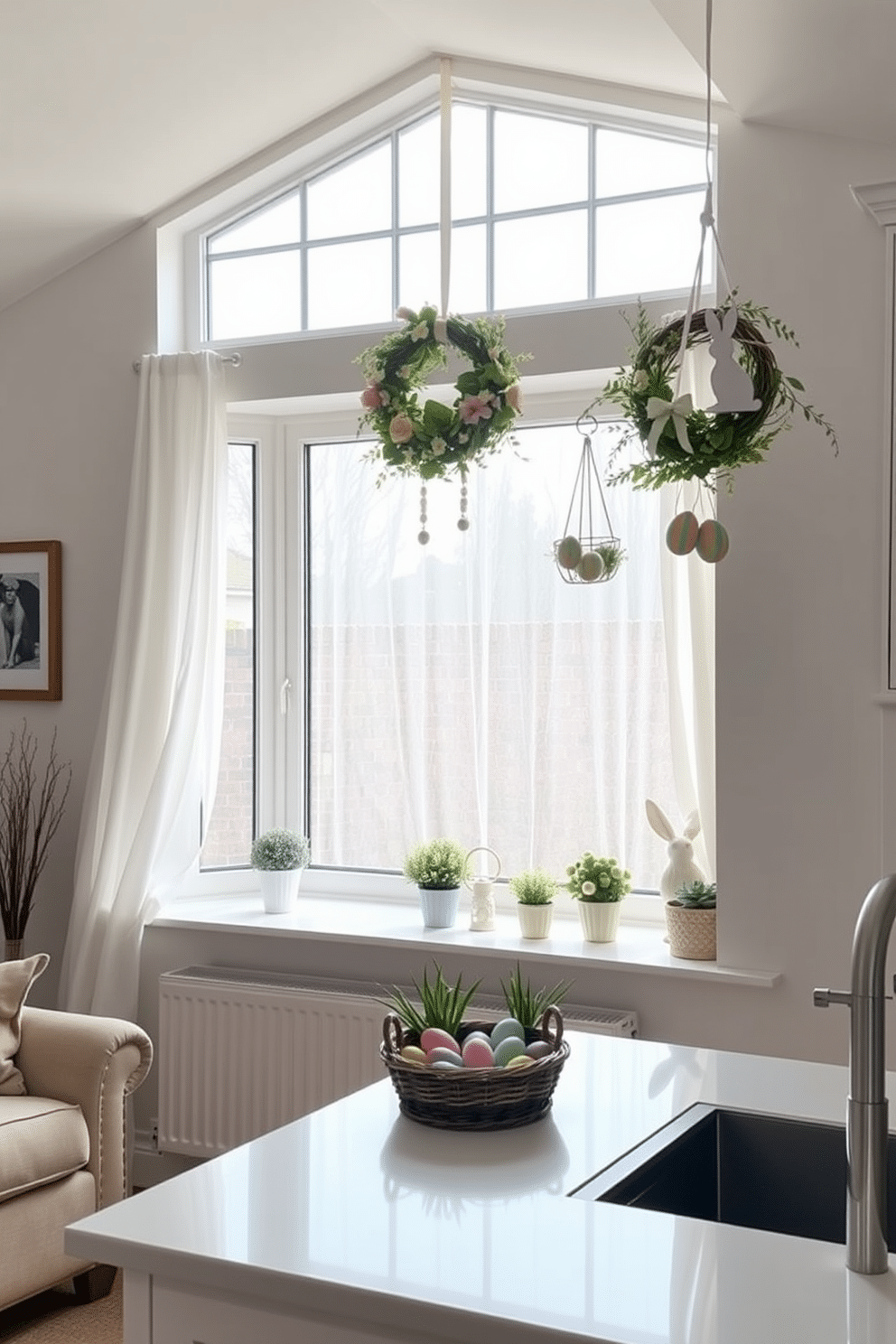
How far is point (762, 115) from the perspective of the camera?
3.37 meters

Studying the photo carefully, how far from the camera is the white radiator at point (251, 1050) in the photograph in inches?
150

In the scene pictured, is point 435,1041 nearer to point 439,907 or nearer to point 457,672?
point 439,907

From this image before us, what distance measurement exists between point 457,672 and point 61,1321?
1978 millimetres

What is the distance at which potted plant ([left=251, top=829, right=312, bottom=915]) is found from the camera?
13.8 ft

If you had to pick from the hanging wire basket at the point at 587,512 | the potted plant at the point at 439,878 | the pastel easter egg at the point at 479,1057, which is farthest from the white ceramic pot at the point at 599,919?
the pastel easter egg at the point at 479,1057

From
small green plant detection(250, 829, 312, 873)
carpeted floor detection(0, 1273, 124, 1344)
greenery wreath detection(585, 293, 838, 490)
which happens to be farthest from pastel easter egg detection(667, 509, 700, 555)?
carpeted floor detection(0, 1273, 124, 1344)

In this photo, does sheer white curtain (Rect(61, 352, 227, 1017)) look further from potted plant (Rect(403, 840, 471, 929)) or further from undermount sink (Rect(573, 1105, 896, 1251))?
undermount sink (Rect(573, 1105, 896, 1251))

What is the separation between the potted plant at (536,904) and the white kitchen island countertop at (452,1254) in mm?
1854

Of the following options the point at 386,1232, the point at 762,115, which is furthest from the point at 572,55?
the point at 386,1232

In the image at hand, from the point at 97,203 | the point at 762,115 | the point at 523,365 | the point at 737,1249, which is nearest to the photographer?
the point at 737,1249

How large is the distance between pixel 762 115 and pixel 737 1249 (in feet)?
8.82

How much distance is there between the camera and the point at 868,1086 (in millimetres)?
1436

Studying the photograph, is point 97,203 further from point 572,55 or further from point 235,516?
point 572,55

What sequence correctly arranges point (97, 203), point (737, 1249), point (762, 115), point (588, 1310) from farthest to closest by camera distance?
point (97, 203) → point (762, 115) → point (737, 1249) → point (588, 1310)
